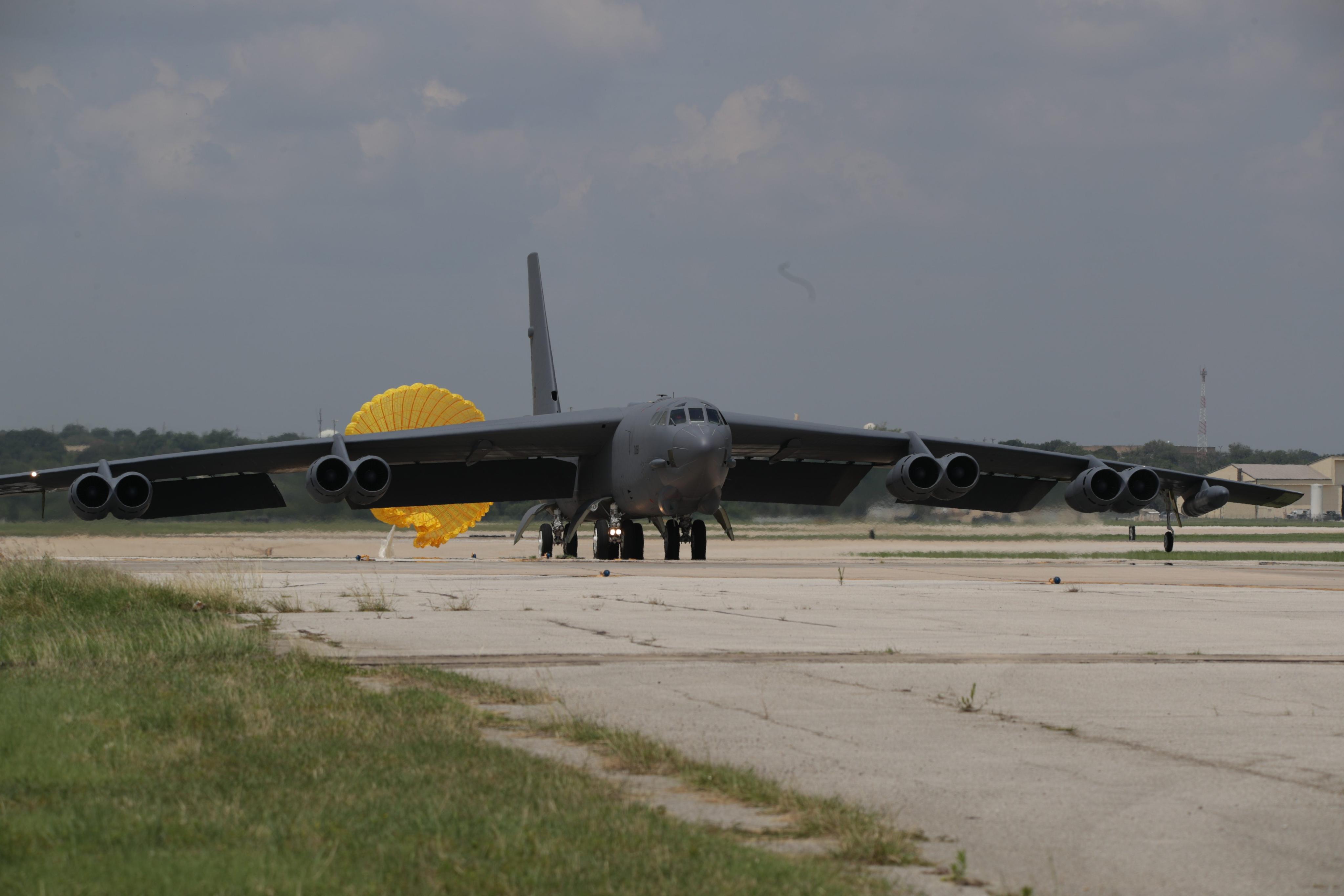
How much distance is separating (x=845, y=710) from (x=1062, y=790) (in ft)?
8.00

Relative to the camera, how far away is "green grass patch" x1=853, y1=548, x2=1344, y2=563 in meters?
35.9

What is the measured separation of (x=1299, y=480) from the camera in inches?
4530

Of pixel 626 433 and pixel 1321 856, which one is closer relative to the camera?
pixel 1321 856

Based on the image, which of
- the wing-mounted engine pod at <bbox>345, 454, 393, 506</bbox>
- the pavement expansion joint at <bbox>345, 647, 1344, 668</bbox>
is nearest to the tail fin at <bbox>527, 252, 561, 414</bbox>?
the wing-mounted engine pod at <bbox>345, 454, 393, 506</bbox>

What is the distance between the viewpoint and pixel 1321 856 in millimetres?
4785

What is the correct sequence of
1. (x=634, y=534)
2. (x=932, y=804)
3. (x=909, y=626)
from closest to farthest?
(x=932, y=804)
(x=909, y=626)
(x=634, y=534)

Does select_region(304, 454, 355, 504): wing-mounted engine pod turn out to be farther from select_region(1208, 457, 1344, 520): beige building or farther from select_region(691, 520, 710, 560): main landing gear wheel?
select_region(1208, 457, 1344, 520): beige building

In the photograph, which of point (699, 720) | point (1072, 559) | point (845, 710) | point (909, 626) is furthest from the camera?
point (1072, 559)

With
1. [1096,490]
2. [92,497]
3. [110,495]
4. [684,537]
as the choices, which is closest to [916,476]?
[1096,490]

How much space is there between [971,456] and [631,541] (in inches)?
332

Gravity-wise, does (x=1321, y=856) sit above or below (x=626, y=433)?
below

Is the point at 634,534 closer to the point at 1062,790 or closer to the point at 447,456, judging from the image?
the point at 447,456

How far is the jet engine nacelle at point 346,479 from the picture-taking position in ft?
89.4

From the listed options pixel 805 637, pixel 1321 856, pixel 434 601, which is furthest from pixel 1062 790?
pixel 434 601
